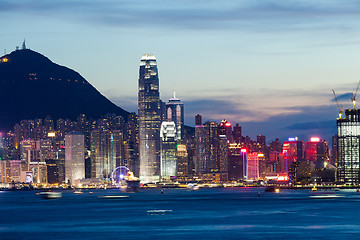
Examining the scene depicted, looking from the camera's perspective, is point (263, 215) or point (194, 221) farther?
point (263, 215)

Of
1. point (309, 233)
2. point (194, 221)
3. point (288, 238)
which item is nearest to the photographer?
point (288, 238)

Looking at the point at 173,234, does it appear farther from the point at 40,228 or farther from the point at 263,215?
the point at 263,215

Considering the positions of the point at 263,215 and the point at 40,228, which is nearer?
the point at 40,228

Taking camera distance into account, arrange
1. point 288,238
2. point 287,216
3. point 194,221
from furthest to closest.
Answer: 1. point 287,216
2. point 194,221
3. point 288,238

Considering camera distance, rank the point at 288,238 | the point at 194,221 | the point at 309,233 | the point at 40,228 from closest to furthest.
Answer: the point at 288,238, the point at 309,233, the point at 40,228, the point at 194,221

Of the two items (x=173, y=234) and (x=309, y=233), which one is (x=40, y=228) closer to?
(x=173, y=234)

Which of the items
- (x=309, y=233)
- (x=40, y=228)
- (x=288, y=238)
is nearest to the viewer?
(x=288, y=238)

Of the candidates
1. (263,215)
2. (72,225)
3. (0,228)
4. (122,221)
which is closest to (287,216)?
(263,215)

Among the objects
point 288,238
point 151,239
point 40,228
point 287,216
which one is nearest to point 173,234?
point 151,239
